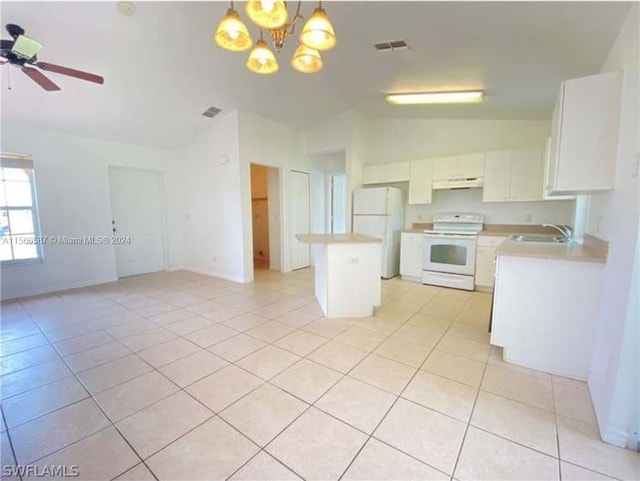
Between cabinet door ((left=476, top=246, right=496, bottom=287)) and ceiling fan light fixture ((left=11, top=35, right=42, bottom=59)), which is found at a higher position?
ceiling fan light fixture ((left=11, top=35, right=42, bottom=59))

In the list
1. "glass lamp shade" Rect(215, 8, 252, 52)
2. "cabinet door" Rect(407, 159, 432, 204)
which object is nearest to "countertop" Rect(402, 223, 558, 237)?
"cabinet door" Rect(407, 159, 432, 204)

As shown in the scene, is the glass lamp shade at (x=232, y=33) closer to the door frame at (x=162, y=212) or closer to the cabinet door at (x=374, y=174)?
the cabinet door at (x=374, y=174)

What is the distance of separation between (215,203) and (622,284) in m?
5.17

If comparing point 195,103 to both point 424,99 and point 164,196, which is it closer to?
point 164,196

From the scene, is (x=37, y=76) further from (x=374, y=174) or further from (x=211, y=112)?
(x=374, y=174)

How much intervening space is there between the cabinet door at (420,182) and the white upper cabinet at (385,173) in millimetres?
128

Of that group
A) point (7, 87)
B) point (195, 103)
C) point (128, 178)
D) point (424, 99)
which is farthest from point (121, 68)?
point (424, 99)

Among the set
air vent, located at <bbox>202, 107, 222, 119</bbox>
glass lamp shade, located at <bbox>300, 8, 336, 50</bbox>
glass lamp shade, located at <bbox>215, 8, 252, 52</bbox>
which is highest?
air vent, located at <bbox>202, 107, 222, 119</bbox>

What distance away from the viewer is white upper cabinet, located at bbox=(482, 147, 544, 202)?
3881mm

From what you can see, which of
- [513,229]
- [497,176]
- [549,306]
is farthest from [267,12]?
[513,229]

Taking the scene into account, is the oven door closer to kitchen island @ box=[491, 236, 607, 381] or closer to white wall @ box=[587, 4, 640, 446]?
kitchen island @ box=[491, 236, 607, 381]

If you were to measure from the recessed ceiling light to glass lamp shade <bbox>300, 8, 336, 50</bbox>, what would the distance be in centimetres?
182

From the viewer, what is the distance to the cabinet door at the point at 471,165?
425cm

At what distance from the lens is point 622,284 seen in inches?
59.9
